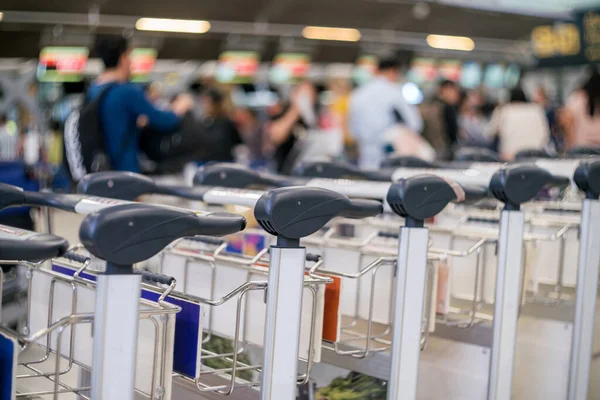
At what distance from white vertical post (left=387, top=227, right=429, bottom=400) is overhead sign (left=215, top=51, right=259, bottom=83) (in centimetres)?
1047

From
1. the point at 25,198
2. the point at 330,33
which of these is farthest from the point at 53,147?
the point at 25,198

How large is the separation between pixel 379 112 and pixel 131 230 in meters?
4.93

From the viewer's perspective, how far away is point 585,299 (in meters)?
2.68

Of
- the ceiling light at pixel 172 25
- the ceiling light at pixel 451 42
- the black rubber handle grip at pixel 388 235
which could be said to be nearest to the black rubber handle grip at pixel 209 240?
the black rubber handle grip at pixel 388 235

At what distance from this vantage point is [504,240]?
2.36 meters

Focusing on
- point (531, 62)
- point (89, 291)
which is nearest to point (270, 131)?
point (89, 291)

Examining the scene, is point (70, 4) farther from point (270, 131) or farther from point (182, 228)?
point (182, 228)

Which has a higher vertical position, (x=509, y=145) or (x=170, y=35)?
(x=170, y=35)

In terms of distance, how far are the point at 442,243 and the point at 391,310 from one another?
17.5 inches

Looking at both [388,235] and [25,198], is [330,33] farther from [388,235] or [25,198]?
[25,198]

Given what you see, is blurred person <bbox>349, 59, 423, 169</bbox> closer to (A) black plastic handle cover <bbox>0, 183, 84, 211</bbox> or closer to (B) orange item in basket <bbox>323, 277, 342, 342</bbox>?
(B) orange item in basket <bbox>323, 277, 342, 342</bbox>

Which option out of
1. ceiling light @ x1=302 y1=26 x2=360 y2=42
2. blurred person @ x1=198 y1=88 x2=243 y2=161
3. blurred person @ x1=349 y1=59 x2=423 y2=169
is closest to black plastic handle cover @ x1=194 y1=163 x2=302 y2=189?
blurred person @ x1=349 y1=59 x2=423 y2=169

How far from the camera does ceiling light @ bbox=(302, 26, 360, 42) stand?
12445 mm

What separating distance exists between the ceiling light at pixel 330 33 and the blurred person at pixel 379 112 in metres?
6.24
